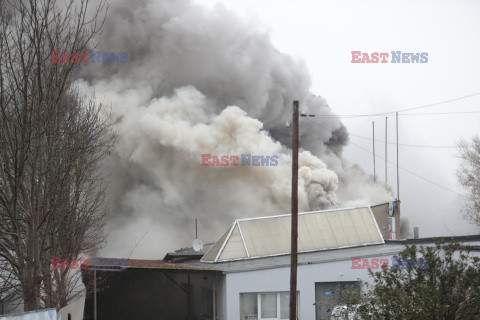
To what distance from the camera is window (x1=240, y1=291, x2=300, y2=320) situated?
2325 cm

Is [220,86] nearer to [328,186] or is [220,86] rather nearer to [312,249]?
[328,186]

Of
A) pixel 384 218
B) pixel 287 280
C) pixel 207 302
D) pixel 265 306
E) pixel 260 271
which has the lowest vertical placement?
pixel 207 302

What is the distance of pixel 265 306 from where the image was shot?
922 inches

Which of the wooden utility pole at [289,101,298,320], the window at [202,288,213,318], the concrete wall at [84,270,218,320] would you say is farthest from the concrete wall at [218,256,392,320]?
the concrete wall at [84,270,218,320]

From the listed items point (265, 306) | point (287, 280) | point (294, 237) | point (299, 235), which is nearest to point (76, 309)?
point (265, 306)

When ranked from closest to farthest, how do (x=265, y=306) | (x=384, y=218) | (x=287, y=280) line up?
(x=287, y=280), (x=265, y=306), (x=384, y=218)

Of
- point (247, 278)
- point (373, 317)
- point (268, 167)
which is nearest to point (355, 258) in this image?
point (247, 278)

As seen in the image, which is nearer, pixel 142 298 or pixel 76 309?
pixel 76 309

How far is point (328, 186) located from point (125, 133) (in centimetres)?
2328

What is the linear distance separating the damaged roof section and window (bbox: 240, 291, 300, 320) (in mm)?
3919

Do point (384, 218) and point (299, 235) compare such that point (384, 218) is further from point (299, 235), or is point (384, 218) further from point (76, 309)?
point (76, 309)

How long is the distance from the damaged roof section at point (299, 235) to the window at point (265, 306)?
12.9 feet

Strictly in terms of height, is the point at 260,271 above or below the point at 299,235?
below

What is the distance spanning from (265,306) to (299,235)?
5.72 meters
